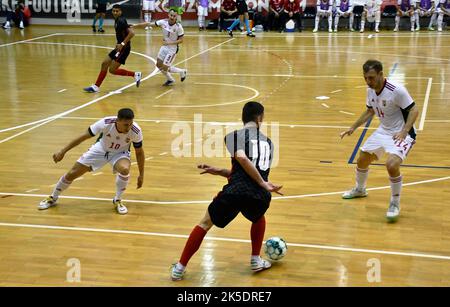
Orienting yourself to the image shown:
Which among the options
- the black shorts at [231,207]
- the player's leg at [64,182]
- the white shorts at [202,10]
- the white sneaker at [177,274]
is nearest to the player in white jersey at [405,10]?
Answer: the white shorts at [202,10]

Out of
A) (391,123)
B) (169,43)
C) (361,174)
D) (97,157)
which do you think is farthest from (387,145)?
(169,43)

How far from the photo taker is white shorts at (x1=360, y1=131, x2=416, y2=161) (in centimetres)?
862

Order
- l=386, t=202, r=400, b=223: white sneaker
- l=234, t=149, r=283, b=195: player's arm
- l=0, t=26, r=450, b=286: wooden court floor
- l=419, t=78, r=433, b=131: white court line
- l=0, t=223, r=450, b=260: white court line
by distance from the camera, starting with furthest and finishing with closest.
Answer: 1. l=419, t=78, r=433, b=131: white court line
2. l=386, t=202, r=400, b=223: white sneaker
3. l=0, t=223, r=450, b=260: white court line
4. l=0, t=26, r=450, b=286: wooden court floor
5. l=234, t=149, r=283, b=195: player's arm

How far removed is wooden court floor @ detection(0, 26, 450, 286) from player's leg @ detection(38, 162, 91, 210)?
5.6 inches

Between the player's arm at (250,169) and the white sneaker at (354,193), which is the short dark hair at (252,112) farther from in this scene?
the white sneaker at (354,193)

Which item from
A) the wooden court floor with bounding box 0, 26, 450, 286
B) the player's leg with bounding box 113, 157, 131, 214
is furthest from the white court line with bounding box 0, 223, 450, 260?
the player's leg with bounding box 113, 157, 131, 214

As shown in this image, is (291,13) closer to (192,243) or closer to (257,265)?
(257,265)

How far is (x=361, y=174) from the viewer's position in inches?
369

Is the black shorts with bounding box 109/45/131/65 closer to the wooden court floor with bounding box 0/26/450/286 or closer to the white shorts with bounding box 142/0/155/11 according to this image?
the wooden court floor with bounding box 0/26/450/286

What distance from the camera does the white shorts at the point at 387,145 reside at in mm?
8625

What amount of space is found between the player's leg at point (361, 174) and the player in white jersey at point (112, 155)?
283cm

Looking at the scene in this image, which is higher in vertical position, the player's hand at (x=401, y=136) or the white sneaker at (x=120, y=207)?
the player's hand at (x=401, y=136)
